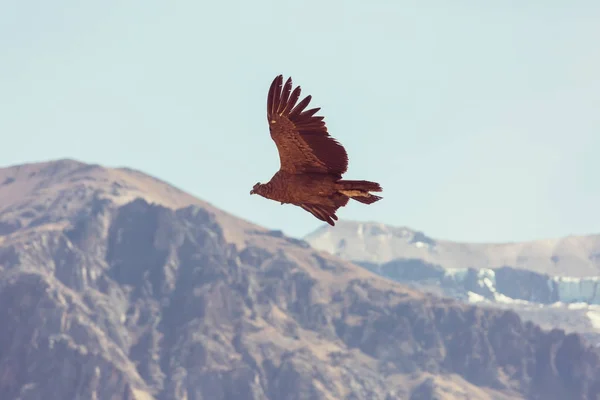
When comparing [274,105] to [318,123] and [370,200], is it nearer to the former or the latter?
[318,123]

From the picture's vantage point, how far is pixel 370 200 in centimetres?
3519

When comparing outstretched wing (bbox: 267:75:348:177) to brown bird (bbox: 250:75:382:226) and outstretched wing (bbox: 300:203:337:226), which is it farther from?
outstretched wing (bbox: 300:203:337:226)

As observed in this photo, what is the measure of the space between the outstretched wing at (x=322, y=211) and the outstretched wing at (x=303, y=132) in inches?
47.8

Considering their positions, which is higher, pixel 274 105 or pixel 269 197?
pixel 274 105

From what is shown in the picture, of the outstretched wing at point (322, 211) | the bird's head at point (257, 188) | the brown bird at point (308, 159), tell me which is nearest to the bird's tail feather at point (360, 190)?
the brown bird at point (308, 159)

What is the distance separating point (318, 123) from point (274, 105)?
57.7 inches

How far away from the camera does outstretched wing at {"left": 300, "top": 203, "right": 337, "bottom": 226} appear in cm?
3622

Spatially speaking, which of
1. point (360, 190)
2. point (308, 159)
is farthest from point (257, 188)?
point (360, 190)

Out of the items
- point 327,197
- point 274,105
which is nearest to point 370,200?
point 327,197

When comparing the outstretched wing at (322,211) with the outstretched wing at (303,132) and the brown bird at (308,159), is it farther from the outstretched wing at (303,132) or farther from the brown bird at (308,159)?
the outstretched wing at (303,132)

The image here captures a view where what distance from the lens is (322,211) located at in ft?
119

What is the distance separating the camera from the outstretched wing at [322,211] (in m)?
36.2

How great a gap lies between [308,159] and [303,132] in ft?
2.81

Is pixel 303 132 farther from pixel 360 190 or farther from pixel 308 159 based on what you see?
pixel 360 190
